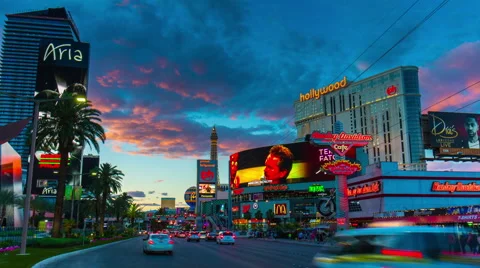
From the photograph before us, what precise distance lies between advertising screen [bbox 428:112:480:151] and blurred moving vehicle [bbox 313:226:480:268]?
62558 mm

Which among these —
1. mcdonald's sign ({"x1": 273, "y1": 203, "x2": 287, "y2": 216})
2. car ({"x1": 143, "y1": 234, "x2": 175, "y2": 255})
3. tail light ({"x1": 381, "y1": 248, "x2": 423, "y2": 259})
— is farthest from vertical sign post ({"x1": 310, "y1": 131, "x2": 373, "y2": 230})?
mcdonald's sign ({"x1": 273, "y1": 203, "x2": 287, "y2": 216})

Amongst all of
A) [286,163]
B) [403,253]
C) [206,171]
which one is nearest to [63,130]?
[403,253]

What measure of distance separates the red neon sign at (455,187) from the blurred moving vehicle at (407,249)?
A: 2112 inches

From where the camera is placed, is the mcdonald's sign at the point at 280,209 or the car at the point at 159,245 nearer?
the car at the point at 159,245

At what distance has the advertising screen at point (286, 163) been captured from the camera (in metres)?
127

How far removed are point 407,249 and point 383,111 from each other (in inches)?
5674

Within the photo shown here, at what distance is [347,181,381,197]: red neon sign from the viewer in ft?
190

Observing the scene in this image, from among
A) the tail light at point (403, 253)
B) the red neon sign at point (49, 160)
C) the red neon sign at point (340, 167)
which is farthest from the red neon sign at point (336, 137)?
the red neon sign at point (49, 160)

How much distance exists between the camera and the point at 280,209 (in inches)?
4569

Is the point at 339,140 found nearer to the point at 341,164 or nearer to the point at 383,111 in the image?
the point at 341,164

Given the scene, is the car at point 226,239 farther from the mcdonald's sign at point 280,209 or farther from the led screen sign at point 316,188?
the mcdonald's sign at point 280,209

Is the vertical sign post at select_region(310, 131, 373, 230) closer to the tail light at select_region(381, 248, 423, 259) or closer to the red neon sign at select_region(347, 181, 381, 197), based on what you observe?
the red neon sign at select_region(347, 181, 381, 197)

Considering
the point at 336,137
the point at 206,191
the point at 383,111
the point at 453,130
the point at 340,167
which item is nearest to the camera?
the point at 340,167

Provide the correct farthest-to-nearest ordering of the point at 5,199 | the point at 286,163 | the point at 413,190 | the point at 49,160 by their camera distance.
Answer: the point at 286,163 < the point at 49,160 < the point at 5,199 < the point at 413,190
